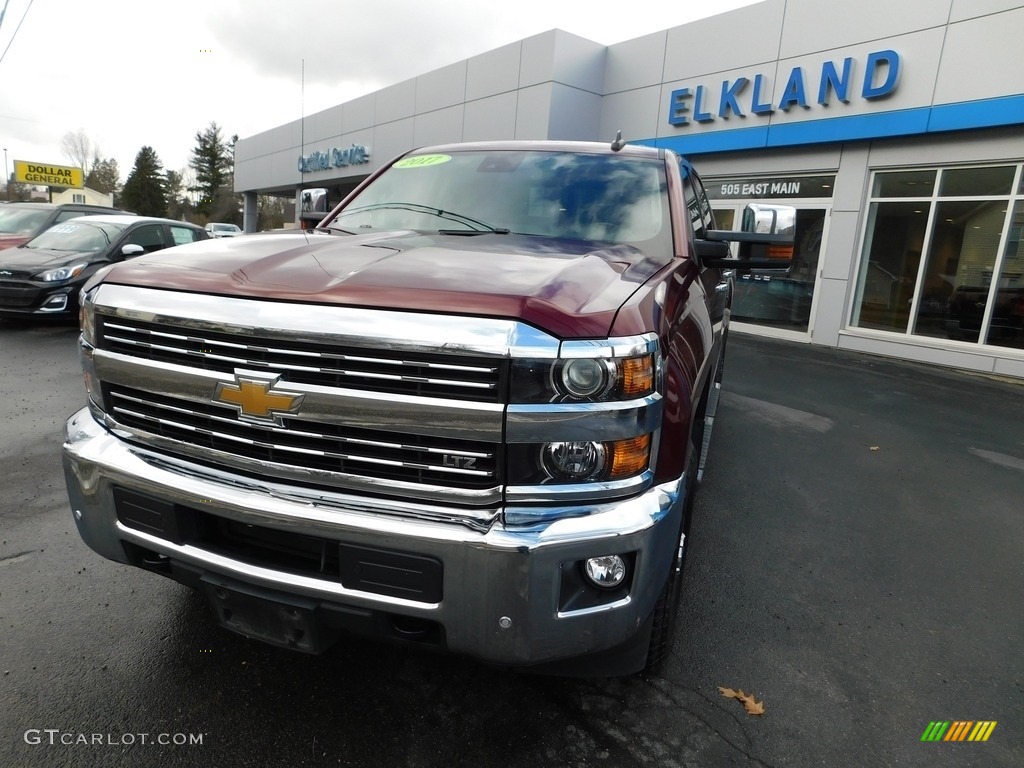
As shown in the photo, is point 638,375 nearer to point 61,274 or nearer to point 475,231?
point 475,231

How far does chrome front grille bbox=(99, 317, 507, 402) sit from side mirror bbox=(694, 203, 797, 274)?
1541mm

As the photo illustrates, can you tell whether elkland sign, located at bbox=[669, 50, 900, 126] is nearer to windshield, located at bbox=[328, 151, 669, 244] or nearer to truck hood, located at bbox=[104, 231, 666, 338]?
windshield, located at bbox=[328, 151, 669, 244]

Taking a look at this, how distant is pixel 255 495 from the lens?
1.80m

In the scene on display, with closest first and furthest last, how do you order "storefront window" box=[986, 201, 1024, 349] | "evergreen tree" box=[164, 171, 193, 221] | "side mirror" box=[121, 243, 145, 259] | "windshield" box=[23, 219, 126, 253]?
"side mirror" box=[121, 243, 145, 259]
"windshield" box=[23, 219, 126, 253]
"storefront window" box=[986, 201, 1024, 349]
"evergreen tree" box=[164, 171, 193, 221]

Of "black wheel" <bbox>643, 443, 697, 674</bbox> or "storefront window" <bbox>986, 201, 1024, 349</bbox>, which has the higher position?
"storefront window" <bbox>986, 201, 1024, 349</bbox>

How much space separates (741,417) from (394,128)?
1766cm

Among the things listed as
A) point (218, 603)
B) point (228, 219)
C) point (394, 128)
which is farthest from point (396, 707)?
point (228, 219)

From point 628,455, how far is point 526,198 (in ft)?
5.65

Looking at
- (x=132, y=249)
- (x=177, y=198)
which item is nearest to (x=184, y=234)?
(x=132, y=249)

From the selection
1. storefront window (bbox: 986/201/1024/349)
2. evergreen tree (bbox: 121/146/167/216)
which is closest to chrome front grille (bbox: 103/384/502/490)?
storefront window (bbox: 986/201/1024/349)

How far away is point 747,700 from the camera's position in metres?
2.28

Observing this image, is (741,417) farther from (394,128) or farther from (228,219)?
(228,219)

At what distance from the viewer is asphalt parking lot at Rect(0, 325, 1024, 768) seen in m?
2.00
